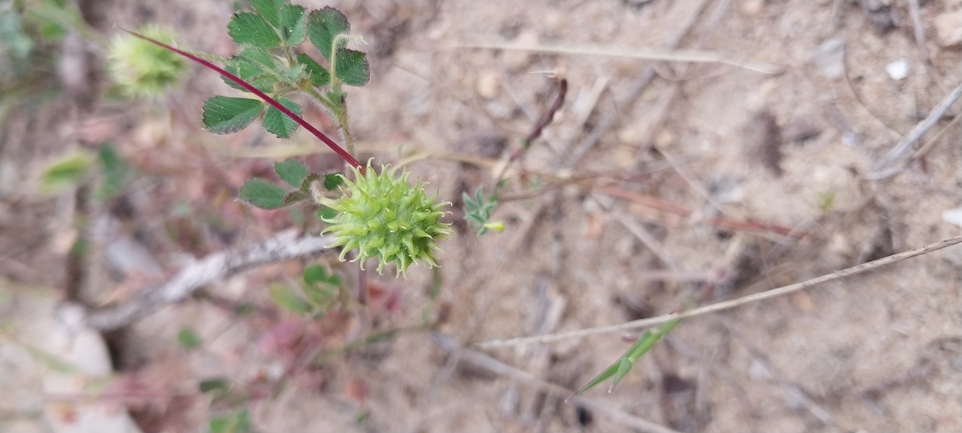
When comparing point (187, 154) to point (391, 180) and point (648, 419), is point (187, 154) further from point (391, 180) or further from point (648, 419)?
point (648, 419)

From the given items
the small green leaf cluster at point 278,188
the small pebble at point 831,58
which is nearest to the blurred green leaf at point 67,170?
the small green leaf cluster at point 278,188

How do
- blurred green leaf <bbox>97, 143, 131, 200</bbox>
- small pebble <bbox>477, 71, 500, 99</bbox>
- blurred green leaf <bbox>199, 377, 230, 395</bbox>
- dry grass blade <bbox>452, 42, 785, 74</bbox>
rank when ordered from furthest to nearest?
blurred green leaf <bbox>97, 143, 131, 200</bbox> < small pebble <bbox>477, 71, 500, 99</bbox> < blurred green leaf <bbox>199, 377, 230, 395</bbox> < dry grass blade <bbox>452, 42, 785, 74</bbox>

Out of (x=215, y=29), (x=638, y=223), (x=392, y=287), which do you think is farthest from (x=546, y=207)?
(x=215, y=29)

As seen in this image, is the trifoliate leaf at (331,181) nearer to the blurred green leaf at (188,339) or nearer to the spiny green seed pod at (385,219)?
the spiny green seed pod at (385,219)

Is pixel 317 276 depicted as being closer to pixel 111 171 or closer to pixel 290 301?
pixel 290 301

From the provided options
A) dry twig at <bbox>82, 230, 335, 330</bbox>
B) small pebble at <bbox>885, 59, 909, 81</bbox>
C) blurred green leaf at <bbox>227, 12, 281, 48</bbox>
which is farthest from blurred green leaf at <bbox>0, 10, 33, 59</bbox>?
small pebble at <bbox>885, 59, 909, 81</bbox>

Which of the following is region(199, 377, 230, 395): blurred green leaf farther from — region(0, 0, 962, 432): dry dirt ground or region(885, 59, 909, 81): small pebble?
region(885, 59, 909, 81): small pebble

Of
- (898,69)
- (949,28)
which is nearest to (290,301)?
(898,69)

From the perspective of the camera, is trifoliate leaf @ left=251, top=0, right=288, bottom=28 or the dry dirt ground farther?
the dry dirt ground
